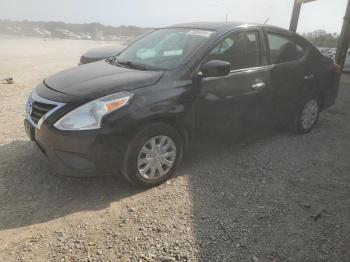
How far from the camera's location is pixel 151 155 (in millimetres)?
3551

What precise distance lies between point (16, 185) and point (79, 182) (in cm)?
64

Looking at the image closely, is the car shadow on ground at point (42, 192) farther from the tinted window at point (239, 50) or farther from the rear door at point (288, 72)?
the rear door at point (288, 72)

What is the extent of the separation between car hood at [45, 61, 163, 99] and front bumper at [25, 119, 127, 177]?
0.39 m

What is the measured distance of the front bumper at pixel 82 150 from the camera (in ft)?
10.4

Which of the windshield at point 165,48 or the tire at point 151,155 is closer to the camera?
the tire at point 151,155

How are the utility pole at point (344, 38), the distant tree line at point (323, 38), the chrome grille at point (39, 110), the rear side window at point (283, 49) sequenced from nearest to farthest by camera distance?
the chrome grille at point (39, 110), the rear side window at point (283, 49), the utility pole at point (344, 38), the distant tree line at point (323, 38)

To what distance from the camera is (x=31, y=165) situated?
403cm

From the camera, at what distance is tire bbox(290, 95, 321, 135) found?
5309mm

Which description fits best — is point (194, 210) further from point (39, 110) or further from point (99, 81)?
point (39, 110)

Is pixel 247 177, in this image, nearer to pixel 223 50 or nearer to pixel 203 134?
pixel 203 134

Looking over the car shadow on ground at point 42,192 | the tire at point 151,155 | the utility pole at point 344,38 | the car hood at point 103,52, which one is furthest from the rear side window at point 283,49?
the utility pole at point 344,38

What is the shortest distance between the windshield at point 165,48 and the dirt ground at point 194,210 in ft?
3.26

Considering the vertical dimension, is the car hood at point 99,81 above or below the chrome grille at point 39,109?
above

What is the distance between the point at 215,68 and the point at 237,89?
59 centimetres
